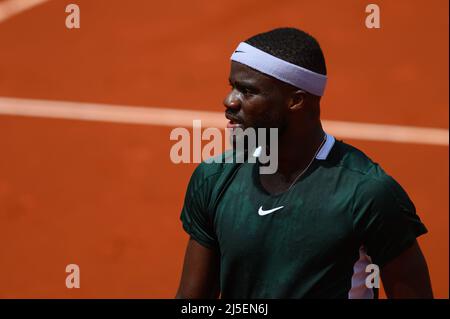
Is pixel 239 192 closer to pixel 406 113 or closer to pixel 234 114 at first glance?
pixel 234 114

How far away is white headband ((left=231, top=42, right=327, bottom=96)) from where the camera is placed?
464 cm

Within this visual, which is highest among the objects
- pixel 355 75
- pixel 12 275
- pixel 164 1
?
pixel 164 1

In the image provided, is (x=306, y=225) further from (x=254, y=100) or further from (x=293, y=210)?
(x=254, y=100)

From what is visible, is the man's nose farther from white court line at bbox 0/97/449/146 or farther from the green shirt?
white court line at bbox 0/97/449/146

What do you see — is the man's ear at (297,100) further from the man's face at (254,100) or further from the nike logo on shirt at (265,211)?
the nike logo on shirt at (265,211)

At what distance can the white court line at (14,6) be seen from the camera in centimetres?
1142

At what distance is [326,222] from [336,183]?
0.22m

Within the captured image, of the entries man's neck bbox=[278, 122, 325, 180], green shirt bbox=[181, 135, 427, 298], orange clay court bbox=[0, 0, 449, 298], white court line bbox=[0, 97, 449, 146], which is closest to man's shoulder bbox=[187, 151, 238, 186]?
green shirt bbox=[181, 135, 427, 298]

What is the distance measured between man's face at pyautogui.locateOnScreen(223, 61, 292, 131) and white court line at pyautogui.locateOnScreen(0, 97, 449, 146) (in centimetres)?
563

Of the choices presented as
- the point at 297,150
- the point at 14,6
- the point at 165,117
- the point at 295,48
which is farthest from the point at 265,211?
the point at 14,6

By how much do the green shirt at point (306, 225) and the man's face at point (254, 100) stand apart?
314 mm

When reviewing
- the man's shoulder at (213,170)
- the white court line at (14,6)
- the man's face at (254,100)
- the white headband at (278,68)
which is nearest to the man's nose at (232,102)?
the man's face at (254,100)

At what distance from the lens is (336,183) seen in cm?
465
